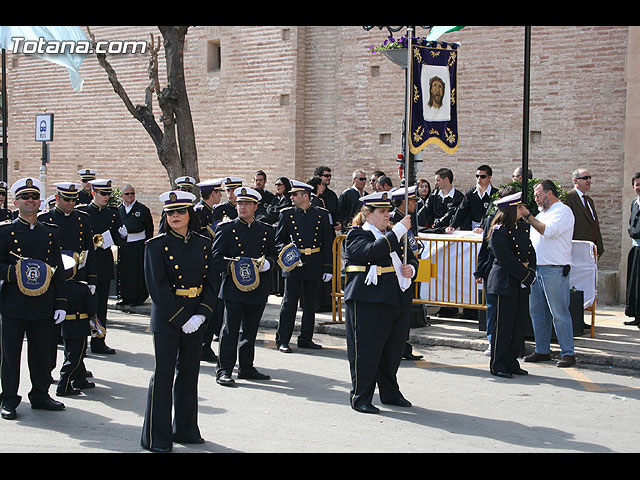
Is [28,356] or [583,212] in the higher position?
[583,212]

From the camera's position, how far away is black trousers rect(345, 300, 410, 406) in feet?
26.0

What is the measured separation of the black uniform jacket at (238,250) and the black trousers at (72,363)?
5.00 ft

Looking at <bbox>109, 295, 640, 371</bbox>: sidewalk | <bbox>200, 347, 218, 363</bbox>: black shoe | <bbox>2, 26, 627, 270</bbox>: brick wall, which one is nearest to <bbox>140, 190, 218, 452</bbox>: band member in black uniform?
<bbox>200, 347, 218, 363</bbox>: black shoe

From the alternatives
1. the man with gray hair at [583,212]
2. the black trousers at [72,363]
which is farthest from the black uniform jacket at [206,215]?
the man with gray hair at [583,212]

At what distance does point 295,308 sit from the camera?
1105 cm

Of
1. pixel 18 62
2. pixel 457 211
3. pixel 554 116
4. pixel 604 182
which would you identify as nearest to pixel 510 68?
pixel 554 116

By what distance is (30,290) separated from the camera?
25.3ft

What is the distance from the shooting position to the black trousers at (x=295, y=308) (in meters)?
11.0

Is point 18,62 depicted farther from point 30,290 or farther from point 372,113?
point 30,290

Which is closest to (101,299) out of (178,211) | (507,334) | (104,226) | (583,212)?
(104,226)

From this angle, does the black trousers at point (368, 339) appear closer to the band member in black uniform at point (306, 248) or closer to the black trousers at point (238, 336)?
the black trousers at point (238, 336)

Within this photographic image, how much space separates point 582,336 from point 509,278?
2.38 m

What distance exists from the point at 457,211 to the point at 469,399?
17.1ft
